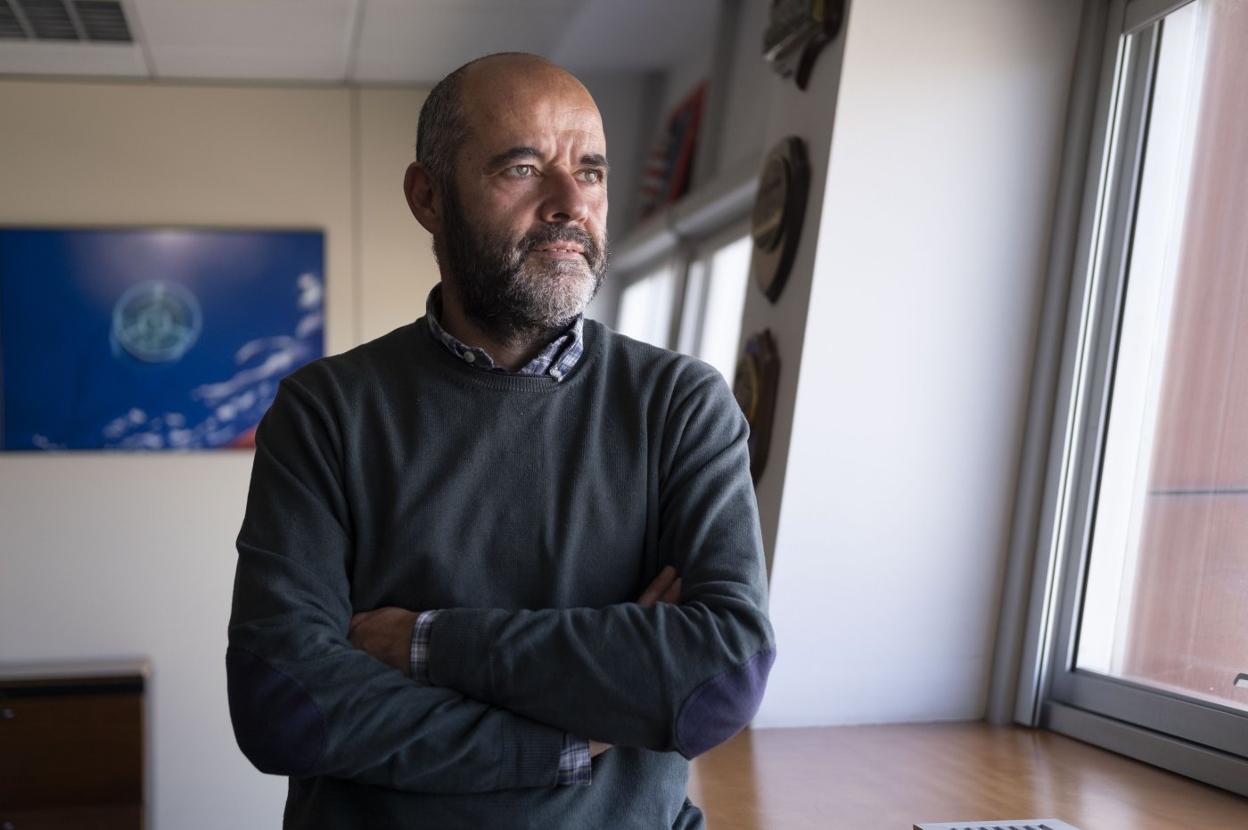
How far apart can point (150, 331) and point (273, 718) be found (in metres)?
4.53

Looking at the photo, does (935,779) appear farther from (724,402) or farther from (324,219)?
(324,219)

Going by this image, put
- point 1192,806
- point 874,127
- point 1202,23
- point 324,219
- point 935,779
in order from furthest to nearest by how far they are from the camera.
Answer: point 324,219
point 874,127
point 1202,23
point 935,779
point 1192,806

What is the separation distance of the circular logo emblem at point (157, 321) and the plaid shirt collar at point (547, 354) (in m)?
4.30

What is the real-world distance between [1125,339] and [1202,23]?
0.58 m

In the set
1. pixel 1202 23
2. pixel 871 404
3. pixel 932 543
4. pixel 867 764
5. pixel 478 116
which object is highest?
pixel 1202 23

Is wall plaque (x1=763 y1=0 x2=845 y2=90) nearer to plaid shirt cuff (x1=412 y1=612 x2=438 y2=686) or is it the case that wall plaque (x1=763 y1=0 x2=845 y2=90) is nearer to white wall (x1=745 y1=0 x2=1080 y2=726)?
white wall (x1=745 y1=0 x2=1080 y2=726)

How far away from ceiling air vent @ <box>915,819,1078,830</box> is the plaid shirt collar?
30.0 inches

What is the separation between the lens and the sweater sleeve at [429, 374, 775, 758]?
55.3 inches

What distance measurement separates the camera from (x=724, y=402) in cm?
164

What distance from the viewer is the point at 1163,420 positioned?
2311 mm

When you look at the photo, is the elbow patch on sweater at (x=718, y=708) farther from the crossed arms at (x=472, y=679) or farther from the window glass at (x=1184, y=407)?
the window glass at (x=1184, y=407)

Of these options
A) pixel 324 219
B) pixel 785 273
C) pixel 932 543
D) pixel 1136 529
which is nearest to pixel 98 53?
pixel 324 219

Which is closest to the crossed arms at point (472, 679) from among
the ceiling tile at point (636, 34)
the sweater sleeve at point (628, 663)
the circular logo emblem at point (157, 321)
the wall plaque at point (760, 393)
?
the sweater sleeve at point (628, 663)

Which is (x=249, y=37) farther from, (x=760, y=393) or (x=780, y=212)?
(x=760, y=393)
